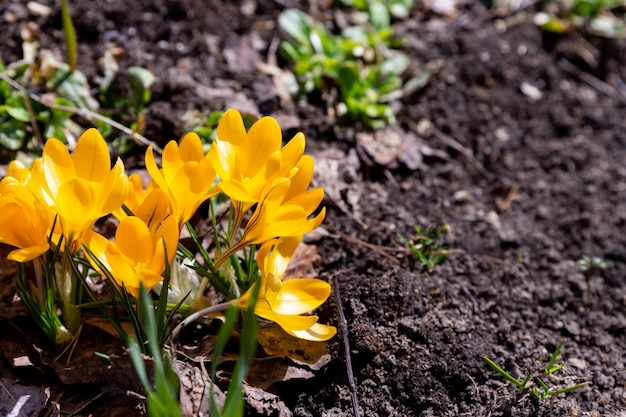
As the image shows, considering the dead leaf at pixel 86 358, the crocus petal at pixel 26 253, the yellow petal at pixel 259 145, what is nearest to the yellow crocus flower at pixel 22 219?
the crocus petal at pixel 26 253

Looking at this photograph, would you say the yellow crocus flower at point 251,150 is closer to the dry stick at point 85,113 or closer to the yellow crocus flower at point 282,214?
the yellow crocus flower at point 282,214

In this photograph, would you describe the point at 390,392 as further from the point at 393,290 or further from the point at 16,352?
the point at 16,352

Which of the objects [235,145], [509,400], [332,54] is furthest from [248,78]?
[509,400]

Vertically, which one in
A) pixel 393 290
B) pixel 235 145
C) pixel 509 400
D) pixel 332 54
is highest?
pixel 235 145

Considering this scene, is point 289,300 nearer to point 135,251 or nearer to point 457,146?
point 135,251

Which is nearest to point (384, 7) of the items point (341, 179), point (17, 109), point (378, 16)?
point (378, 16)
